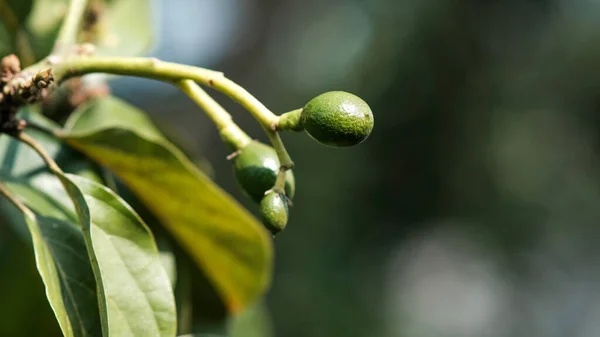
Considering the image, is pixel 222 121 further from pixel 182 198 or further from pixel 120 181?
pixel 120 181

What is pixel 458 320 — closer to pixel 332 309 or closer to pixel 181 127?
pixel 332 309

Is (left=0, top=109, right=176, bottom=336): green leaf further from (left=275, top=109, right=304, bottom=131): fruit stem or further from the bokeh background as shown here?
the bokeh background

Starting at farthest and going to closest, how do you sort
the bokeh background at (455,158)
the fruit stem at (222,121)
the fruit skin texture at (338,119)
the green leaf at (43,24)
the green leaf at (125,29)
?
the bokeh background at (455,158), the green leaf at (125,29), the green leaf at (43,24), the fruit stem at (222,121), the fruit skin texture at (338,119)

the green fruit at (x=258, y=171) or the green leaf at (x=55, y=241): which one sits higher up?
the green fruit at (x=258, y=171)

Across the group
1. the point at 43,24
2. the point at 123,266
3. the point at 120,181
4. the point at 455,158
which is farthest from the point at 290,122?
the point at 455,158

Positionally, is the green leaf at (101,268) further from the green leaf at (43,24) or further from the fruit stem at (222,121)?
the green leaf at (43,24)

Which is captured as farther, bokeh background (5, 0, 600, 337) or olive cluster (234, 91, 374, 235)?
bokeh background (5, 0, 600, 337)

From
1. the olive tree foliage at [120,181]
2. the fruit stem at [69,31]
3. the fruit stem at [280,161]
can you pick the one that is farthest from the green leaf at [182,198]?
the fruit stem at [280,161]

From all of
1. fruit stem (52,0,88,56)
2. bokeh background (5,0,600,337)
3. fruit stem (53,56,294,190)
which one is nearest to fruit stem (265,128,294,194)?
fruit stem (53,56,294,190)

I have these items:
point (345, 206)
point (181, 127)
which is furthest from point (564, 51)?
point (181, 127)
